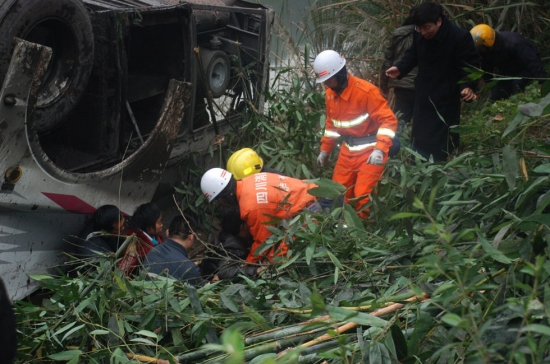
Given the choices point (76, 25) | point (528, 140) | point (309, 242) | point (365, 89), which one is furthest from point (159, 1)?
point (528, 140)

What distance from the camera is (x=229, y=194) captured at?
4.36 m

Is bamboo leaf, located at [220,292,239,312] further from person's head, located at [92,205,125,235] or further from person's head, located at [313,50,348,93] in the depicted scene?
person's head, located at [313,50,348,93]

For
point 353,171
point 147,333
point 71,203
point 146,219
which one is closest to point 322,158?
point 353,171

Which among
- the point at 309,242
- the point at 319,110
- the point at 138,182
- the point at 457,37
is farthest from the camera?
the point at 319,110

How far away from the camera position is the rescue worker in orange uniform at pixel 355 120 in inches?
187

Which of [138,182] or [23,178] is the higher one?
[23,178]

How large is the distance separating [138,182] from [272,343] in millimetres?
2334

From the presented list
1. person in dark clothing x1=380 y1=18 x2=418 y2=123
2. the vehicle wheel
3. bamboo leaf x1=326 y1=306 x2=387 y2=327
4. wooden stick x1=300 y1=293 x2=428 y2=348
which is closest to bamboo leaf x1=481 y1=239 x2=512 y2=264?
wooden stick x1=300 y1=293 x2=428 y2=348

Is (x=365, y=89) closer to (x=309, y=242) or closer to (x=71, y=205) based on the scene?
(x=309, y=242)

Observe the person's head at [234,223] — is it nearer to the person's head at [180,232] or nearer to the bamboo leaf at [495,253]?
the person's head at [180,232]

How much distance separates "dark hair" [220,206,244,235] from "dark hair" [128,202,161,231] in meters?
0.43

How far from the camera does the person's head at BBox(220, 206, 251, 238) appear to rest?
4344 millimetres

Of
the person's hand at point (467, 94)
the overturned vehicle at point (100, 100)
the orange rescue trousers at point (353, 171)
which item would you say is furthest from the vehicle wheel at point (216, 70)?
the person's hand at point (467, 94)

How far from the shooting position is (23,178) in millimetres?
3494
